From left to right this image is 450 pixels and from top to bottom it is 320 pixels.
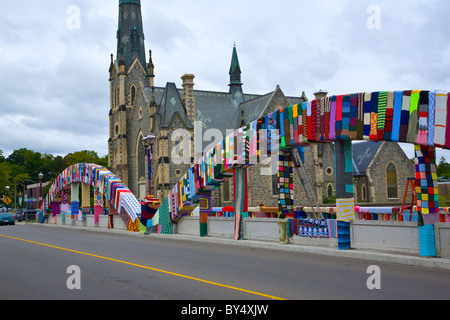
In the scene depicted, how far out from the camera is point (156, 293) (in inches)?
312

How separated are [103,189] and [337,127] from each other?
63.8 feet

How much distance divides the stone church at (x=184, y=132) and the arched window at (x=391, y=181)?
11 centimetres

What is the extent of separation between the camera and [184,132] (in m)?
49.8

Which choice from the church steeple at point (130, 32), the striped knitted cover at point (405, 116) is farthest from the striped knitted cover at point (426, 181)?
the church steeple at point (130, 32)

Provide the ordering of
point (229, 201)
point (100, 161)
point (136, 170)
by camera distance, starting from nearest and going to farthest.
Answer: point (229, 201)
point (136, 170)
point (100, 161)

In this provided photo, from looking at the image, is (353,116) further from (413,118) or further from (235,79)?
(235,79)

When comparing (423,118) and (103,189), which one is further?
(103,189)

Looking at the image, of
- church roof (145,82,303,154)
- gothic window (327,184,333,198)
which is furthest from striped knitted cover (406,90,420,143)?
gothic window (327,184,333,198)

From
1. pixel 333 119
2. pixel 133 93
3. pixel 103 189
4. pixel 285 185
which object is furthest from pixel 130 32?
pixel 333 119

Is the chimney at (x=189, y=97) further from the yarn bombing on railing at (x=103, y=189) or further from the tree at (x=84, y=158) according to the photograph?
the tree at (x=84, y=158)

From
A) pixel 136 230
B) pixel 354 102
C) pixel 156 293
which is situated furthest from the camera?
pixel 136 230
